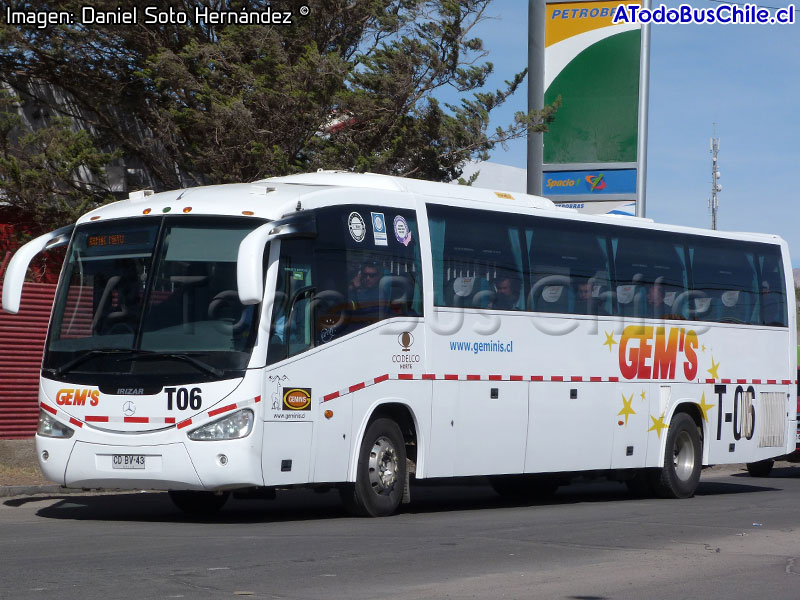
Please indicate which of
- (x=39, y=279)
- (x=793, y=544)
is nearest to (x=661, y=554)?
(x=793, y=544)

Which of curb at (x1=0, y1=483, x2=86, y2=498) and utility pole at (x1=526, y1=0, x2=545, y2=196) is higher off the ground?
utility pole at (x1=526, y1=0, x2=545, y2=196)

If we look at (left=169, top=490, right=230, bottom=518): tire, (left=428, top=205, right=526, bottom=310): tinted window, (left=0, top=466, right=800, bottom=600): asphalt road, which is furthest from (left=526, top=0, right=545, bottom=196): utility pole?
(left=169, top=490, right=230, bottom=518): tire

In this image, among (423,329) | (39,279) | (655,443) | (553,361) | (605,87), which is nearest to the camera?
(423,329)

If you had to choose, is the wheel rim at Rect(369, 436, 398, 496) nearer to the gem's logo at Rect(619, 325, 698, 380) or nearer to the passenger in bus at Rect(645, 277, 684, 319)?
the gem's logo at Rect(619, 325, 698, 380)

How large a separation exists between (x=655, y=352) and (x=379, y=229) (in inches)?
211

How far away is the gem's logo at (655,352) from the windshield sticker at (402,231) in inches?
162

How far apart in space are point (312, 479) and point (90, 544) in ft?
8.90

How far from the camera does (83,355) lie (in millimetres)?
12211

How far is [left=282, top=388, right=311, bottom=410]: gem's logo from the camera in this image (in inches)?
474

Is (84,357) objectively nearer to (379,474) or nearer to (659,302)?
(379,474)

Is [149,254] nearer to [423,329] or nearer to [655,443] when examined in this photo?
[423,329]

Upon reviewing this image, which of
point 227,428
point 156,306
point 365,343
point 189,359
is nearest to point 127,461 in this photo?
point 227,428

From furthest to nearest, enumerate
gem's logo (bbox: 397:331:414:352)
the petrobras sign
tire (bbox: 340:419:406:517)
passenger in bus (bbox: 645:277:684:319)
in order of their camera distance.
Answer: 1. the petrobras sign
2. passenger in bus (bbox: 645:277:684:319)
3. gem's logo (bbox: 397:331:414:352)
4. tire (bbox: 340:419:406:517)

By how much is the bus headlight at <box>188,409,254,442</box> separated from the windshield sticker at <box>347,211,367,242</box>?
2320mm
